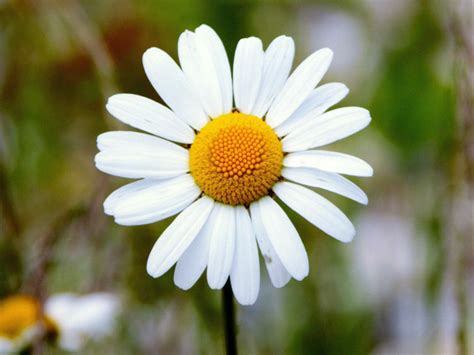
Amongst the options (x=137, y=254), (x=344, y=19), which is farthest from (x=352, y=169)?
(x=344, y=19)

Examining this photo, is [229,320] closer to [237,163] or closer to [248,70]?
[237,163]

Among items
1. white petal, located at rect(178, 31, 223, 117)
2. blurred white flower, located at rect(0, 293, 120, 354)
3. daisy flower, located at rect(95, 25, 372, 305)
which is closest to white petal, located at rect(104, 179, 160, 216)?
daisy flower, located at rect(95, 25, 372, 305)

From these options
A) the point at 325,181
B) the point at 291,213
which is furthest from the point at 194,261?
the point at 291,213

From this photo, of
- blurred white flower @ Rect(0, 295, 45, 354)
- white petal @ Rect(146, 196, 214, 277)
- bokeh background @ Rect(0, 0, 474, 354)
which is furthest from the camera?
bokeh background @ Rect(0, 0, 474, 354)

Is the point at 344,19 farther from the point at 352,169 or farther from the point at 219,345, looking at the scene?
the point at 352,169

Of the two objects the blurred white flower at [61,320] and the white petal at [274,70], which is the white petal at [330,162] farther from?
the blurred white flower at [61,320]

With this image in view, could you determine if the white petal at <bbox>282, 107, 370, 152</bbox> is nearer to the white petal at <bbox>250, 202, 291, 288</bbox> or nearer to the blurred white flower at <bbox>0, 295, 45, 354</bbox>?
the white petal at <bbox>250, 202, 291, 288</bbox>

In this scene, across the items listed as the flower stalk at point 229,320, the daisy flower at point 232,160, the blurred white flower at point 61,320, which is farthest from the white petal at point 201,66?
the blurred white flower at point 61,320
